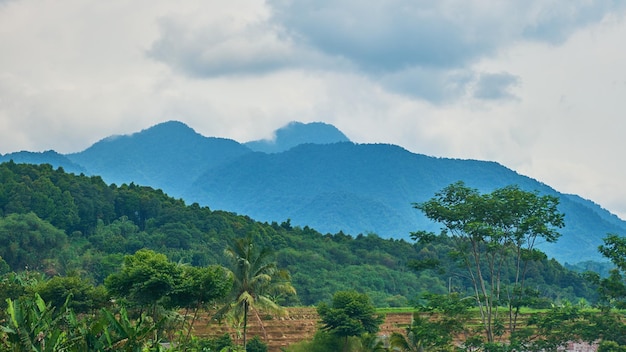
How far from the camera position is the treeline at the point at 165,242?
92.6 meters

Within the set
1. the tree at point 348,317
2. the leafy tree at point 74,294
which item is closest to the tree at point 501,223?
the tree at point 348,317

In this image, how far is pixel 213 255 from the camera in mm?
103438

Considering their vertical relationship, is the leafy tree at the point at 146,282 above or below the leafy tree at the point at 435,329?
above

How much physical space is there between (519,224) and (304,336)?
24834 mm

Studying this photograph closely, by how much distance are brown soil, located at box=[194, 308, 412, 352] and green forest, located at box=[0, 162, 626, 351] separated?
2054mm

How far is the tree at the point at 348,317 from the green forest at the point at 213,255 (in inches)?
5.5

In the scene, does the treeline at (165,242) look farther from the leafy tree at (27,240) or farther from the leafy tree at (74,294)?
the leafy tree at (74,294)

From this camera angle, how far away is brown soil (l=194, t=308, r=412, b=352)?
63.2m

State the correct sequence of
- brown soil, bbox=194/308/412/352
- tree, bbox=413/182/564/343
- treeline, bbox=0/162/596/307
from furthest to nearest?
treeline, bbox=0/162/596/307 → brown soil, bbox=194/308/412/352 → tree, bbox=413/182/564/343

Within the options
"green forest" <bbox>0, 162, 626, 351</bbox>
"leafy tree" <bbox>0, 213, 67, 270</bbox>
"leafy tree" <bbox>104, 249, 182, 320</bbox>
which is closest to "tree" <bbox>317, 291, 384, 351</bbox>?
"green forest" <bbox>0, 162, 626, 351</bbox>

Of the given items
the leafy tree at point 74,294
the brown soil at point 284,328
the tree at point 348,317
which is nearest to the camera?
the leafy tree at point 74,294

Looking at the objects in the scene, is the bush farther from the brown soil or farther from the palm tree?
the palm tree

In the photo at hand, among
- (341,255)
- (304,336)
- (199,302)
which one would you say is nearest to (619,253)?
(199,302)

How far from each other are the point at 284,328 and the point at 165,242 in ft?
134
